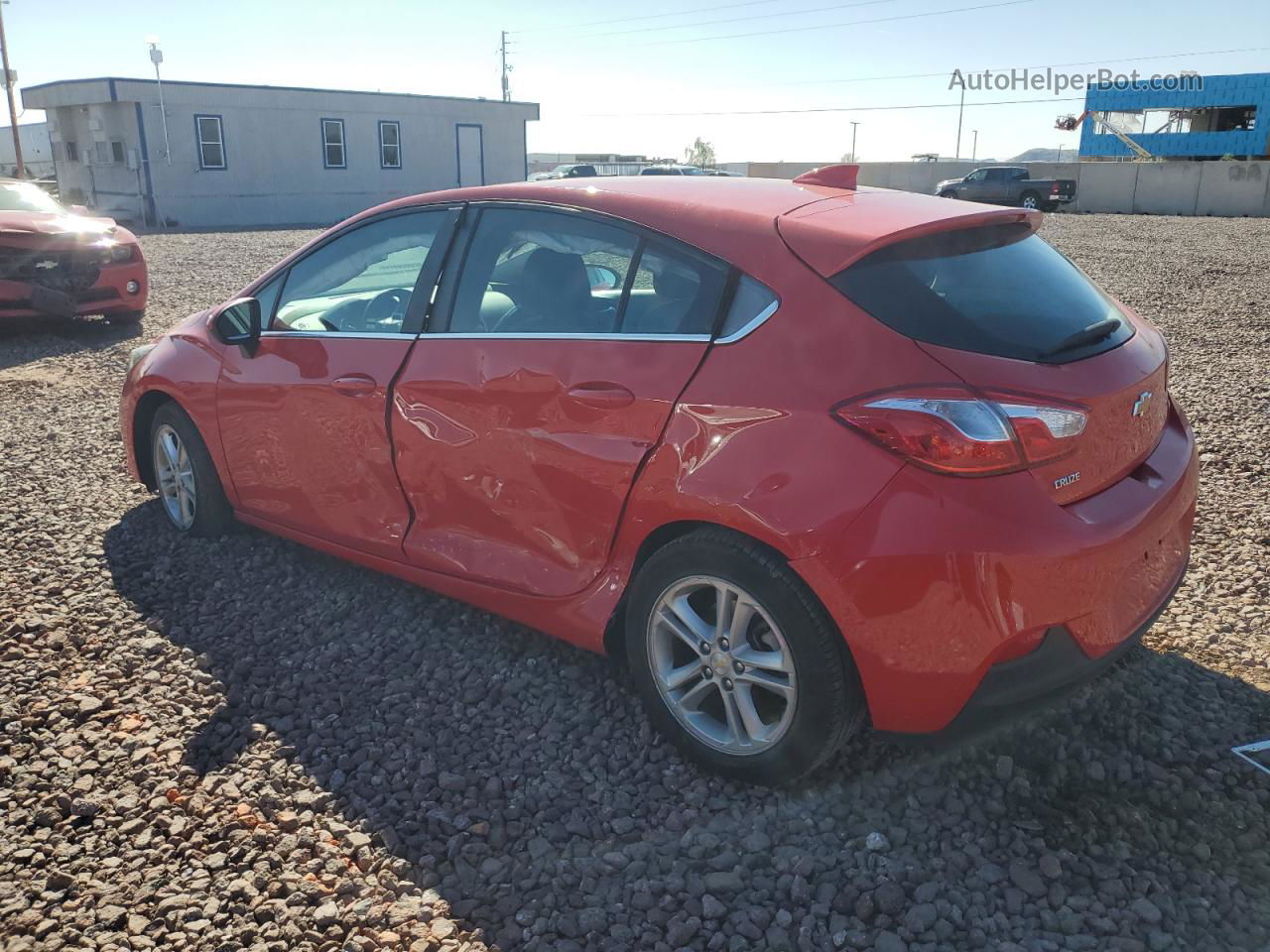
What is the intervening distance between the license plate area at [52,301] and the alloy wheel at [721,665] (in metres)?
8.91

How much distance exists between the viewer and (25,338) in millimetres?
10516

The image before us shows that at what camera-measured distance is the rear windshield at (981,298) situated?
2654 millimetres

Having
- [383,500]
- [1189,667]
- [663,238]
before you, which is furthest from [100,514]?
[1189,667]

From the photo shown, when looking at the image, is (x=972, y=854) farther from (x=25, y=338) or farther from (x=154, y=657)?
(x=25, y=338)

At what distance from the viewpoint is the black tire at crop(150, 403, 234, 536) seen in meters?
4.74

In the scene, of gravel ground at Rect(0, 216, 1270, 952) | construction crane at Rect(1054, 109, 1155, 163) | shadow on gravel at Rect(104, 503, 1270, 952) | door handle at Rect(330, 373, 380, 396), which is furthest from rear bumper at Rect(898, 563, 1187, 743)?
construction crane at Rect(1054, 109, 1155, 163)

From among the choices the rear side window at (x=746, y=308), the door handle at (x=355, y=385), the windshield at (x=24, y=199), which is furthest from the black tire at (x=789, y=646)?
the windshield at (x=24, y=199)

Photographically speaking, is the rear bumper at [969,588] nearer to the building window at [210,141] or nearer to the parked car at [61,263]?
the parked car at [61,263]

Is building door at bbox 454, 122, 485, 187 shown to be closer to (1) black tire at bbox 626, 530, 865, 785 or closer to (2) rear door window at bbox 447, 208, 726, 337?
(2) rear door window at bbox 447, 208, 726, 337

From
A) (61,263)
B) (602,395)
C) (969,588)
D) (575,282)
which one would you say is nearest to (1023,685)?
(969,588)

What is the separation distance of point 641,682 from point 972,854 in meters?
1.04

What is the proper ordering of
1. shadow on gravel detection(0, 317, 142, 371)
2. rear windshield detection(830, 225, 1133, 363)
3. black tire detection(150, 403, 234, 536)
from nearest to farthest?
rear windshield detection(830, 225, 1133, 363)
black tire detection(150, 403, 234, 536)
shadow on gravel detection(0, 317, 142, 371)

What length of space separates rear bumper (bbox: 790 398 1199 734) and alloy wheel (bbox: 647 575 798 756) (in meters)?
0.26

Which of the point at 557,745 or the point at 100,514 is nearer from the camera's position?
the point at 557,745
